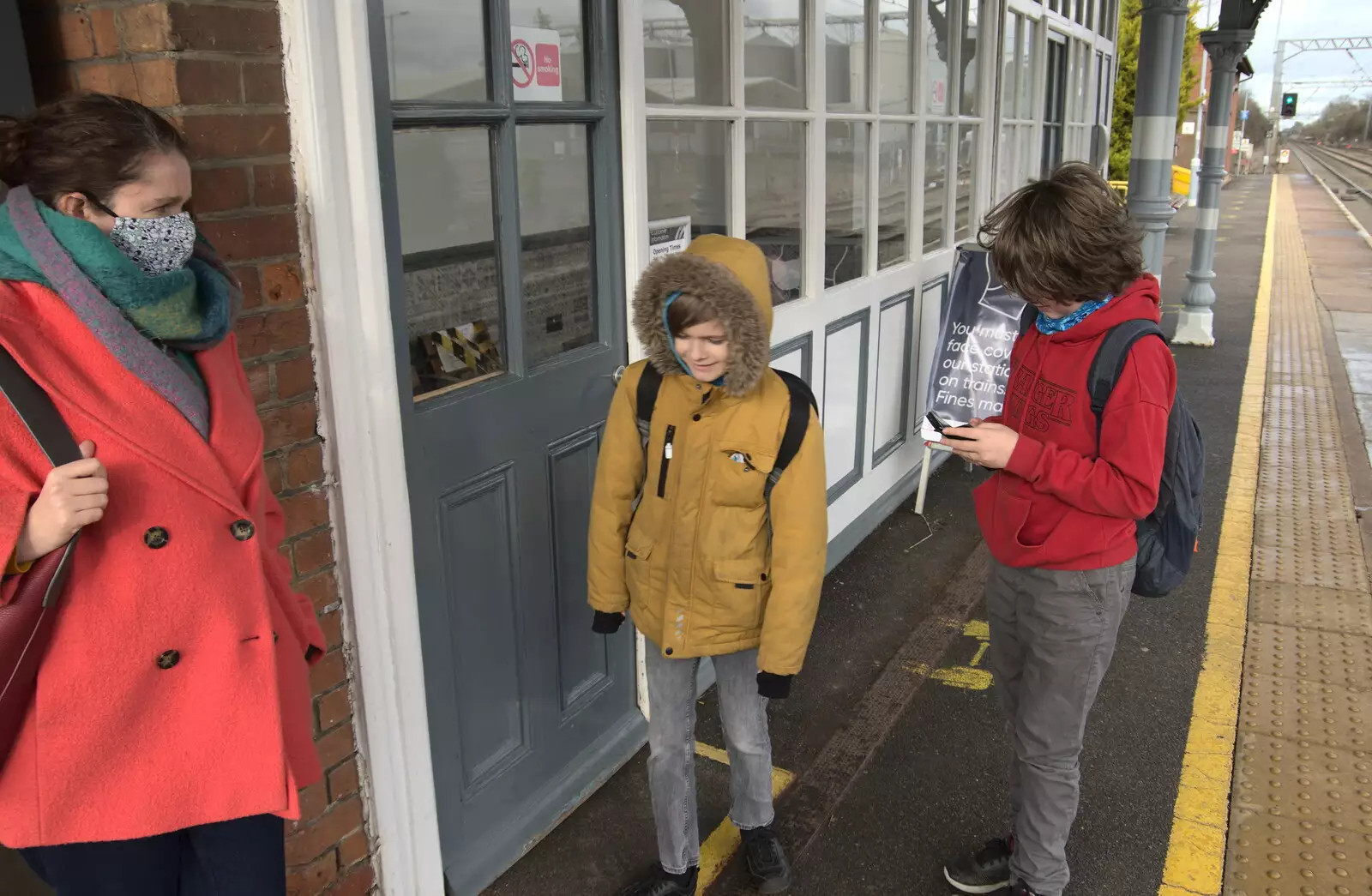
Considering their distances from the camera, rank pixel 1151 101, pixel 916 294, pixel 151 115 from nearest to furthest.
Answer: pixel 151 115 → pixel 916 294 → pixel 1151 101

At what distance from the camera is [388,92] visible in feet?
7.03

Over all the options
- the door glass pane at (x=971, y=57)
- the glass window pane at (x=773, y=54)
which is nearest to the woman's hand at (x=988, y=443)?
the glass window pane at (x=773, y=54)

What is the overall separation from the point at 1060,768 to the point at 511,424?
5.23 feet

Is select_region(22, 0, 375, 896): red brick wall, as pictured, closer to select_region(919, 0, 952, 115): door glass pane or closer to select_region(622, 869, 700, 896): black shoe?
select_region(622, 869, 700, 896): black shoe

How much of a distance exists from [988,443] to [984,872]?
1.23 metres

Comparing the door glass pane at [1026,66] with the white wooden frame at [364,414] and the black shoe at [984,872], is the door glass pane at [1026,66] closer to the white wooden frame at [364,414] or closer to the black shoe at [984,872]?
the black shoe at [984,872]

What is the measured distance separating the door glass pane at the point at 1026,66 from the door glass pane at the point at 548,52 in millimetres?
4997

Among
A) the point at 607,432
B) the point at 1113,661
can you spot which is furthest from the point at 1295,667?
the point at 607,432

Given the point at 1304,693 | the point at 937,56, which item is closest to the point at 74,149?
the point at 1304,693

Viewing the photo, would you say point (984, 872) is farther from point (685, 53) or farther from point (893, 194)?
point (893, 194)

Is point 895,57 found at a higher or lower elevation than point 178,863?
higher

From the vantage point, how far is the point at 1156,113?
23.1 feet

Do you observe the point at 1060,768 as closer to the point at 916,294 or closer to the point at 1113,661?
the point at 1113,661

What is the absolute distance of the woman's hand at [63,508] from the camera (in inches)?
52.4
